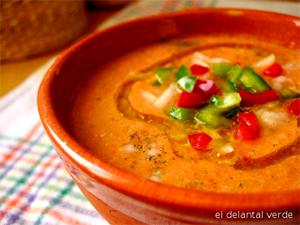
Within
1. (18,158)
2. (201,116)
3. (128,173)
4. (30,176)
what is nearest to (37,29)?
(18,158)

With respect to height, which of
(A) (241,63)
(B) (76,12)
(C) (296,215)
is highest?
(C) (296,215)

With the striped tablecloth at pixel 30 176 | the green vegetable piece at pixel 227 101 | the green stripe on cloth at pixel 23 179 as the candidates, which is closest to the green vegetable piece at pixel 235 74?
the green vegetable piece at pixel 227 101

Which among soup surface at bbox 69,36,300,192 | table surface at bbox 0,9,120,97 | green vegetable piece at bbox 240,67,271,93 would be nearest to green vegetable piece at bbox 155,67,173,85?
soup surface at bbox 69,36,300,192

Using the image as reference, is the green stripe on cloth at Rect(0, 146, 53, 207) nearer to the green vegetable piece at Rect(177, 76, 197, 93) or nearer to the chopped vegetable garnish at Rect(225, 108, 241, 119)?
the green vegetable piece at Rect(177, 76, 197, 93)

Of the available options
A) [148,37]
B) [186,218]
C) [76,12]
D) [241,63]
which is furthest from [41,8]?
[186,218]

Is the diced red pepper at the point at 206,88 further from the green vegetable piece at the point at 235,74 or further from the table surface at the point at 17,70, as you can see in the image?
the table surface at the point at 17,70

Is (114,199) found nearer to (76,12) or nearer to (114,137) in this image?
(114,137)

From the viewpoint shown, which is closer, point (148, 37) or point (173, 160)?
point (173, 160)
